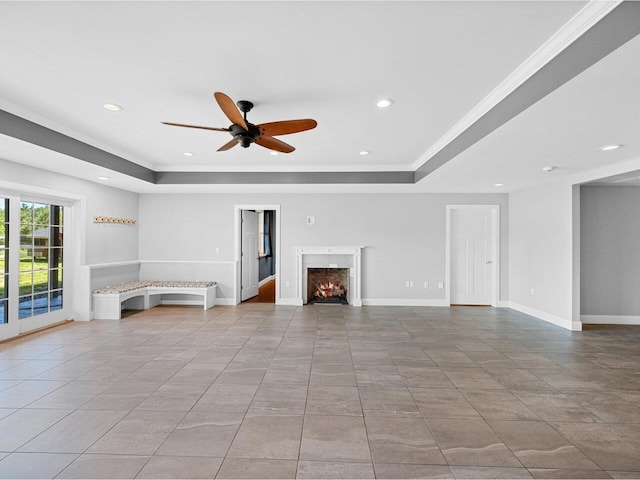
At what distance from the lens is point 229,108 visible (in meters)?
2.45

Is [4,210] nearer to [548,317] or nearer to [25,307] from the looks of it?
[25,307]

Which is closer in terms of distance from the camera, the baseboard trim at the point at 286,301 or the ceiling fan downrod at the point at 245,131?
the ceiling fan downrod at the point at 245,131

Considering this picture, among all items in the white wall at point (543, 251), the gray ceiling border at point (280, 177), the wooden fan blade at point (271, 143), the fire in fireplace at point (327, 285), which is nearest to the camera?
the wooden fan blade at point (271, 143)

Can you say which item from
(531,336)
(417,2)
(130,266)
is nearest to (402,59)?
(417,2)

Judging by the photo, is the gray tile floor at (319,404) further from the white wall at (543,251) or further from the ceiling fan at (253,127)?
the ceiling fan at (253,127)

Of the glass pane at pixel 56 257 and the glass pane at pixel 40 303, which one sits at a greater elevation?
the glass pane at pixel 56 257

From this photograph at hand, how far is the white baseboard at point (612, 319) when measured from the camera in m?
5.20

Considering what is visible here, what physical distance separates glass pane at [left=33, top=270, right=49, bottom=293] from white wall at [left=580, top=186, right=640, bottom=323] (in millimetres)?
8446

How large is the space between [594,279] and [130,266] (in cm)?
831

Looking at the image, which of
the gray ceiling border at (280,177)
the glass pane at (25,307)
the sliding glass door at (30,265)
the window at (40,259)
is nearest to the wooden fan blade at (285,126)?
the gray ceiling border at (280,177)

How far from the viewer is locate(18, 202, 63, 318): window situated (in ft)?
14.8

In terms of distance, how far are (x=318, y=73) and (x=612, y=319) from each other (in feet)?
20.0

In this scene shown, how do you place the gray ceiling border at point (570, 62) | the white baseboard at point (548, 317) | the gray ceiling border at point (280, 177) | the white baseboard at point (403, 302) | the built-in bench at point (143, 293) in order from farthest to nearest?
the white baseboard at point (403, 302) < the gray ceiling border at point (280, 177) < the built-in bench at point (143, 293) < the white baseboard at point (548, 317) < the gray ceiling border at point (570, 62)

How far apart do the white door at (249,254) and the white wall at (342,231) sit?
0.38 meters
